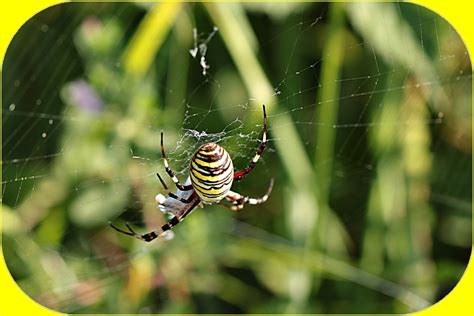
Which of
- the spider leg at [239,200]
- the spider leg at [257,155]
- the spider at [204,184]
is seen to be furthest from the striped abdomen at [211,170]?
the spider leg at [239,200]

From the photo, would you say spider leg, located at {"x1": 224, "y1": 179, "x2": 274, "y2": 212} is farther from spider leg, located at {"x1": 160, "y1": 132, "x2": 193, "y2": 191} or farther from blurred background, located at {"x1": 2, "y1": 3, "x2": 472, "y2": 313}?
spider leg, located at {"x1": 160, "y1": 132, "x2": 193, "y2": 191}

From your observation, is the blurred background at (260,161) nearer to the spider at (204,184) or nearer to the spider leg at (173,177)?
the spider at (204,184)

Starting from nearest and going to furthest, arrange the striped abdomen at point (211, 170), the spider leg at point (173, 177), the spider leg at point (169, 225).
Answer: the striped abdomen at point (211, 170) → the spider leg at point (173, 177) → the spider leg at point (169, 225)

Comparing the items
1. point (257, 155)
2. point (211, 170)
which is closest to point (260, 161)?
point (257, 155)

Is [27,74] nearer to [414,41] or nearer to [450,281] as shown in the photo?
[414,41]

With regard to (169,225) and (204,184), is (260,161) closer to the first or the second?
(169,225)

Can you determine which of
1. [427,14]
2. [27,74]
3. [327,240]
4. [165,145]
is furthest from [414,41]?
[27,74]
